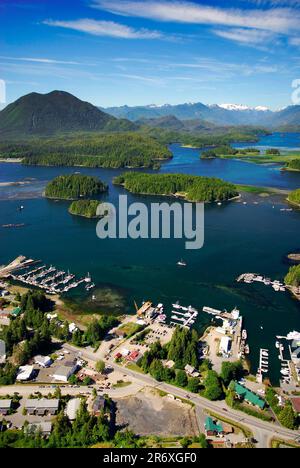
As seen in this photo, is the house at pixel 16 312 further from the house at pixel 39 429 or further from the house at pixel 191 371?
the house at pixel 191 371

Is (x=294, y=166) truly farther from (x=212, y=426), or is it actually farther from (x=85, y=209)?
(x=212, y=426)

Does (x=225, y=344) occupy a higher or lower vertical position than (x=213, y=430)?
higher

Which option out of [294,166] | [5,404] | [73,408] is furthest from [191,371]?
[294,166]

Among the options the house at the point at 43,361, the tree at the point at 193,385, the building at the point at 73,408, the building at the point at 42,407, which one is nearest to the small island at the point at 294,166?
the tree at the point at 193,385

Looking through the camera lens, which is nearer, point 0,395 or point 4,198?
point 0,395

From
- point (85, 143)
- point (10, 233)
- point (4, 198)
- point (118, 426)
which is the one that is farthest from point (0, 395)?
point (85, 143)
